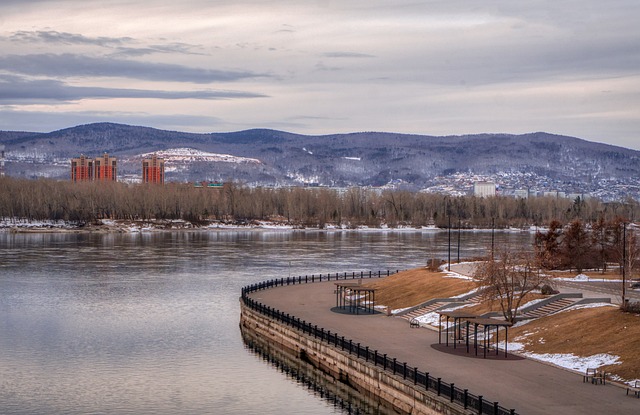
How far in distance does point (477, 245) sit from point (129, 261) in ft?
189

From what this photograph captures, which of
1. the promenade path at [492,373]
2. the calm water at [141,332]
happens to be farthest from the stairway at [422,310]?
the calm water at [141,332]

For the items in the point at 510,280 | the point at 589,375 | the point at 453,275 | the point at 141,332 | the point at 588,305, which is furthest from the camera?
the point at 453,275

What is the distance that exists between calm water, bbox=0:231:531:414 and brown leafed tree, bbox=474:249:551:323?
1295 centimetres

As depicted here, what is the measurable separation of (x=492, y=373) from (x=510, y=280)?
16.3 metres

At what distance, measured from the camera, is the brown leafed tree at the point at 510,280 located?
48344 millimetres

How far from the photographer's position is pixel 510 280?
52281 mm

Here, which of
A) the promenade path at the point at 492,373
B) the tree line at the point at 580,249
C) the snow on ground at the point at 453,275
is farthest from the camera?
the tree line at the point at 580,249

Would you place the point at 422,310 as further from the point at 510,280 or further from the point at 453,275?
the point at 453,275

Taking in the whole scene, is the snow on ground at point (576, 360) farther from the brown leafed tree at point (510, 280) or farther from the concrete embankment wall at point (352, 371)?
the concrete embankment wall at point (352, 371)

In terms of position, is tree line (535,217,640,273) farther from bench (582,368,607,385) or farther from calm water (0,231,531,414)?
bench (582,368,607,385)

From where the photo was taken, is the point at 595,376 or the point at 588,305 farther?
the point at 588,305

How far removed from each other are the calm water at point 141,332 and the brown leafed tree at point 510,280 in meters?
13.0

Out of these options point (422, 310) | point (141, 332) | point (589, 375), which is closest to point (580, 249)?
point (422, 310)

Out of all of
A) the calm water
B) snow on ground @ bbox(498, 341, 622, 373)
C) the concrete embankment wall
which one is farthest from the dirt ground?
the calm water
